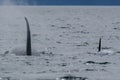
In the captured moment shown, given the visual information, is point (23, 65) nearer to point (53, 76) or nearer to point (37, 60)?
point (37, 60)

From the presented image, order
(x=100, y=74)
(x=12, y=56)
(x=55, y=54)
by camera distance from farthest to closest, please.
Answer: (x=55, y=54) → (x=12, y=56) → (x=100, y=74)

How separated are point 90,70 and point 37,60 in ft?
7.84

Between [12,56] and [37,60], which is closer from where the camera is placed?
[37,60]

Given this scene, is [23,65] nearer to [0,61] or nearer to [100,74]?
[0,61]

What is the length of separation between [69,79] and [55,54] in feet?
16.5

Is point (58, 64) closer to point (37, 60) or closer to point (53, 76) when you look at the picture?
point (37, 60)

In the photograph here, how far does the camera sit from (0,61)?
12977mm

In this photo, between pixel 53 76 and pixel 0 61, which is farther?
pixel 0 61

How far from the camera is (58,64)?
12.6 m

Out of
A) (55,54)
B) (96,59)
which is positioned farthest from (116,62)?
(55,54)

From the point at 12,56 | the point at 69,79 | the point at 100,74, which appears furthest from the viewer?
the point at 12,56

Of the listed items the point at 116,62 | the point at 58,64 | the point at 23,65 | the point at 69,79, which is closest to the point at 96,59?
the point at 116,62

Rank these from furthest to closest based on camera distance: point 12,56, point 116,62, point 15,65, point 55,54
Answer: point 55,54 < point 12,56 < point 116,62 < point 15,65

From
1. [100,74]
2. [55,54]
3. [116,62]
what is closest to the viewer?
[100,74]
